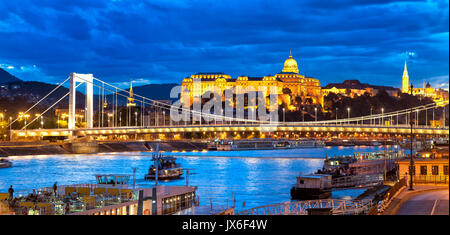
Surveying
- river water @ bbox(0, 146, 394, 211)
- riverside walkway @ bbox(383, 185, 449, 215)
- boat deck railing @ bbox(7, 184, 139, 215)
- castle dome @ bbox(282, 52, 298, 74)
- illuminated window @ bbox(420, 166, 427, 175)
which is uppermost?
castle dome @ bbox(282, 52, 298, 74)

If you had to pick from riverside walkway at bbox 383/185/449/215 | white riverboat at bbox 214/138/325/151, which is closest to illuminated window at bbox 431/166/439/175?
riverside walkway at bbox 383/185/449/215

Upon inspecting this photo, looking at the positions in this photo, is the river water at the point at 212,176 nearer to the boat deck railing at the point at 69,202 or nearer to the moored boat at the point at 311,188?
the moored boat at the point at 311,188

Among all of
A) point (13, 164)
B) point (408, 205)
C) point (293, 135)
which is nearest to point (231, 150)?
point (293, 135)

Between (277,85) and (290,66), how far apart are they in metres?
15.7

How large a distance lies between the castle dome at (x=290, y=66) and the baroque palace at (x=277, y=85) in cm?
598

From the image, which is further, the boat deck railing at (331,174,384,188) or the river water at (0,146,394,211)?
the boat deck railing at (331,174,384,188)

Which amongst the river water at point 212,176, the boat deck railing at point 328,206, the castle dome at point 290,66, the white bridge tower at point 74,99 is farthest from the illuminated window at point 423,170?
the castle dome at point 290,66

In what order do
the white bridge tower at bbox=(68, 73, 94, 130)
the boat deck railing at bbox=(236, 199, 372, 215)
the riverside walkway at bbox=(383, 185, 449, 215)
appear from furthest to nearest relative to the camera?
the white bridge tower at bbox=(68, 73, 94, 130)
the boat deck railing at bbox=(236, 199, 372, 215)
the riverside walkway at bbox=(383, 185, 449, 215)

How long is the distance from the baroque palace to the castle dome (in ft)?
19.6

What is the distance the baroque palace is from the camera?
90250 mm

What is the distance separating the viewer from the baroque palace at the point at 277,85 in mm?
90250

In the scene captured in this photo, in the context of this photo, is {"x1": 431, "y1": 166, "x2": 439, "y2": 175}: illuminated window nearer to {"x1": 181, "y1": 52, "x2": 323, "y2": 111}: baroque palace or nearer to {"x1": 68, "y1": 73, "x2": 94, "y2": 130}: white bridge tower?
{"x1": 68, "y1": 73, "x2": 94, "y2": 130}: white bridge tower

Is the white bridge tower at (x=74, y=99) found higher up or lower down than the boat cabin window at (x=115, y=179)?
higher up
